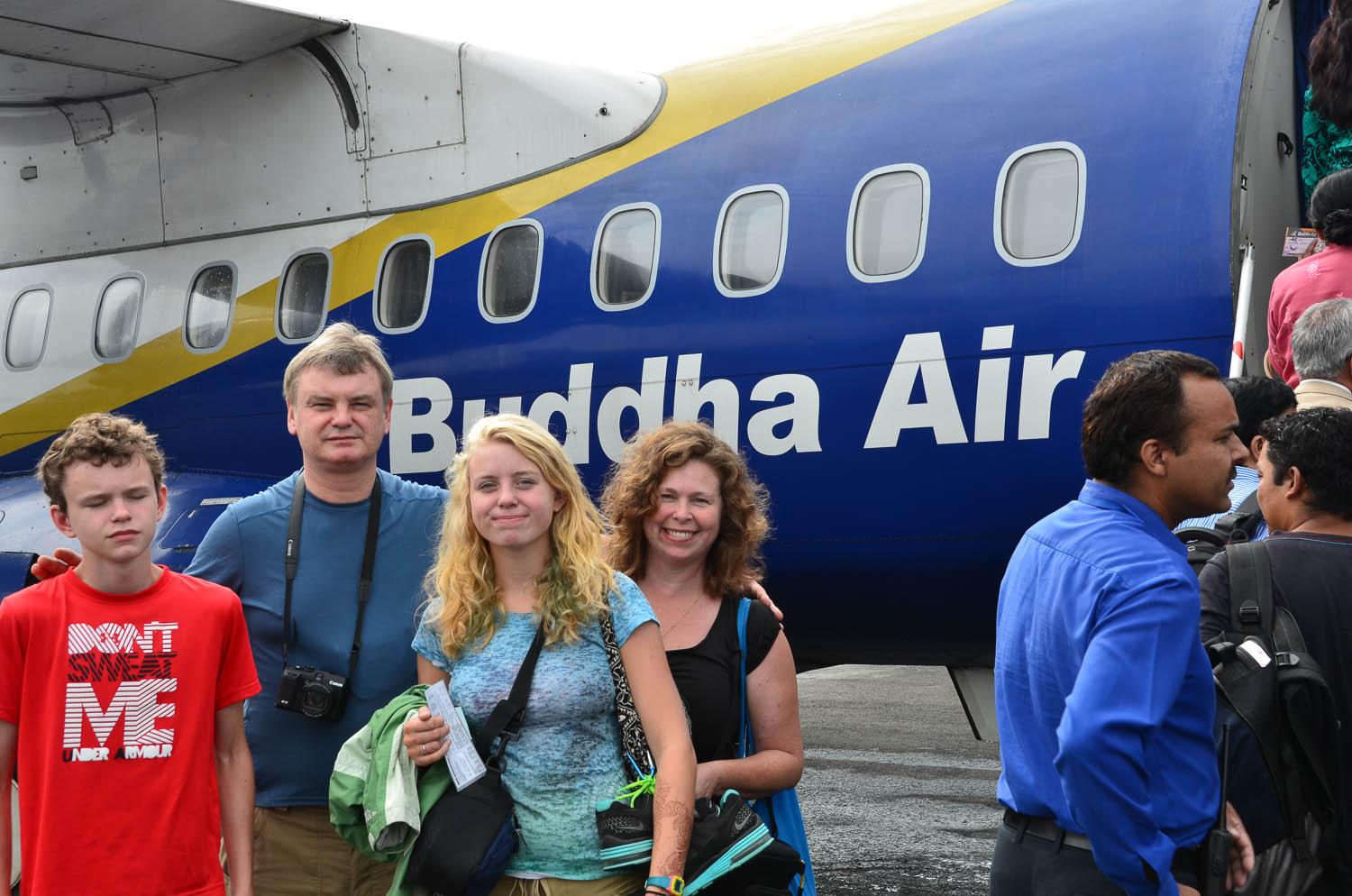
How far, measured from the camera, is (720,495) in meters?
3.71

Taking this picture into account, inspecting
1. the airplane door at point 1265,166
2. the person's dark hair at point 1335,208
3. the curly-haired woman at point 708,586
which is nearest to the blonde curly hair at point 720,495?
the curly-haired woman at point 708,586

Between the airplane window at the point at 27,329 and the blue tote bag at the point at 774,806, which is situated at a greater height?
the airplane window at the point at 27,329

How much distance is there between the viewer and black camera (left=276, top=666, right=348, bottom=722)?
3420 millimetres

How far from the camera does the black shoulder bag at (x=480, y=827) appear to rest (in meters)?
2.79

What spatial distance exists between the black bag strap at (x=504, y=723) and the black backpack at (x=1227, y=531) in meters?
2.10

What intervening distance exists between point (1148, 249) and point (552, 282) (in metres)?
3.05

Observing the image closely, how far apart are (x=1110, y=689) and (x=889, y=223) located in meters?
4.21

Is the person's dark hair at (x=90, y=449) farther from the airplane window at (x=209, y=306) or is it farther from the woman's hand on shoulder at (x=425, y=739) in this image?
the airplane window at (x=209, y=306)

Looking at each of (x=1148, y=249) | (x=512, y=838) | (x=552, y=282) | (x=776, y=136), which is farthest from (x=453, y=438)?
(x=512, y=838)

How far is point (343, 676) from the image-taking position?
3461 mm

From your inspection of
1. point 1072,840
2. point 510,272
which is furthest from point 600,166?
point 1072,840

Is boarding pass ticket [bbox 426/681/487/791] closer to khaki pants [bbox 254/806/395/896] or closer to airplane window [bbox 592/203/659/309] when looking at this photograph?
khaki pants [bbox 254/806/395/896]

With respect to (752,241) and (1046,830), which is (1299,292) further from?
(1046,830)

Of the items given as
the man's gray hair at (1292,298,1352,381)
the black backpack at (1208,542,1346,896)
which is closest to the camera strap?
the black backpack at (1208,542,1346,896)
